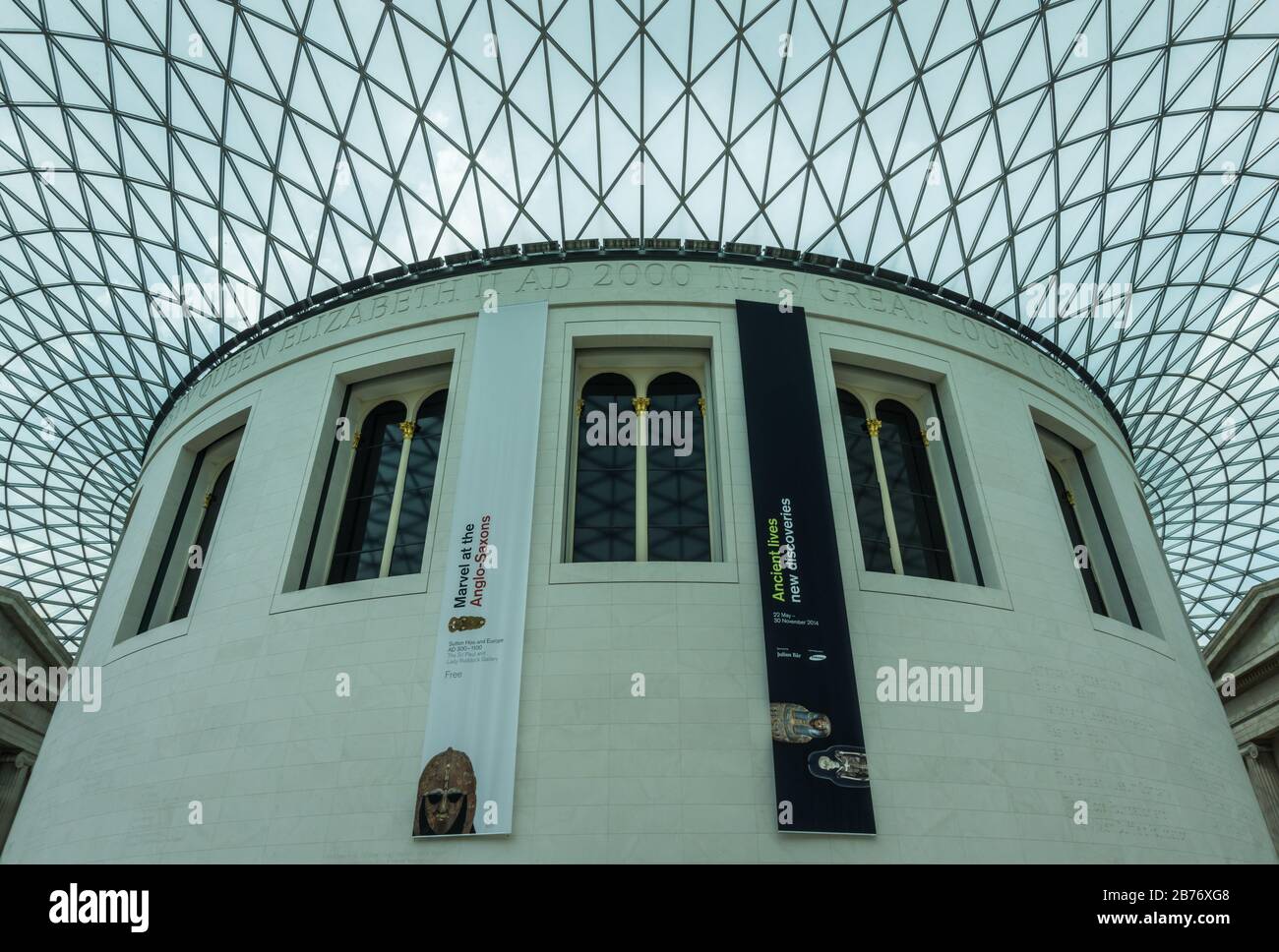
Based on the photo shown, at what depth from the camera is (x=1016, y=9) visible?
21.6 metres

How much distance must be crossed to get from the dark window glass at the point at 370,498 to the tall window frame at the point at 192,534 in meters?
3.49

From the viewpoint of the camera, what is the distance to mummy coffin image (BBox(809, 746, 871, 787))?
49.0ft

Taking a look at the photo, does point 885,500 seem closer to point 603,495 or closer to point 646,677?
point 603,495

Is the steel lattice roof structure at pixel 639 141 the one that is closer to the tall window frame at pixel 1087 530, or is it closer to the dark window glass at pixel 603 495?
the tall window frame at pixel 1087 530

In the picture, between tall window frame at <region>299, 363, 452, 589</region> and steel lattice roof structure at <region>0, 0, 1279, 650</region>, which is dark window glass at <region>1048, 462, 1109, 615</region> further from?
tall window frame at <region>299, 363, 452, 589</region>

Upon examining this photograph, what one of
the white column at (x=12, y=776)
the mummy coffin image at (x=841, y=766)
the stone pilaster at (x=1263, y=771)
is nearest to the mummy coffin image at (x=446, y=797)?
the mummy coffin image at (x=841, y=766)

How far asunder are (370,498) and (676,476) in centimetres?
807

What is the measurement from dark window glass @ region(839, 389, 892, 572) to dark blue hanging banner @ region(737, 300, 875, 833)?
192cm

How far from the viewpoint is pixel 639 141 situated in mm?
23078

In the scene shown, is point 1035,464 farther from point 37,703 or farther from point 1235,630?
point 37,703

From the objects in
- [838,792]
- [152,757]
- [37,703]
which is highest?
[37,703]

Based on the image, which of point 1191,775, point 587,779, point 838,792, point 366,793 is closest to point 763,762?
point 838,792

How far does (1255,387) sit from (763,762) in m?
31.6
